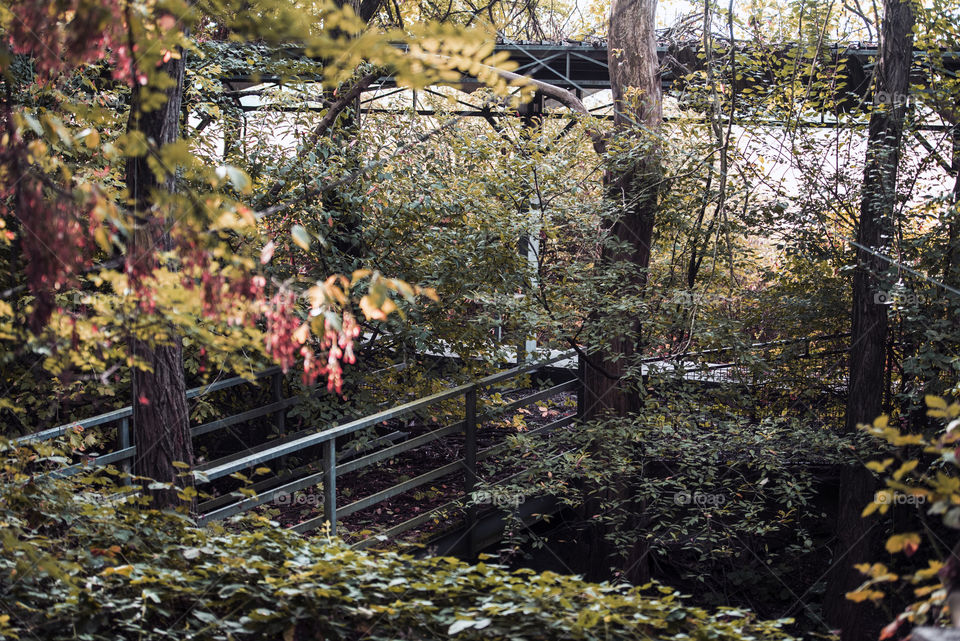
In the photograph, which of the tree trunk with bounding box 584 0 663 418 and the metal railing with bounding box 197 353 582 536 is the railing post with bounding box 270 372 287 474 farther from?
the tree trunk with bounding box 584 0 663 418

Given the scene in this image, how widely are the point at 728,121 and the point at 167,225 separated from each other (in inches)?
189

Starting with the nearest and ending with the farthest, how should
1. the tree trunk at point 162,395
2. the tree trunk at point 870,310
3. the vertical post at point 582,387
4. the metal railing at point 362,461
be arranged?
1. the tree trunk at point 162,395
2. the metal railing at point 362,461
3. the tree trunk at point 870,310
4. the vertical post at point 582,387

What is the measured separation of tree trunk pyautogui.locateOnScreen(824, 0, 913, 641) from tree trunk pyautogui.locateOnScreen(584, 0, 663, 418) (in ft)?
5.47

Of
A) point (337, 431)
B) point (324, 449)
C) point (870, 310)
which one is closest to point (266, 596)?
point (324, 449)

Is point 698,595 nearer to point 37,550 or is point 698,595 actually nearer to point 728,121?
point 728,121

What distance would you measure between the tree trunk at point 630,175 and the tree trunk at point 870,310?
1667 mm

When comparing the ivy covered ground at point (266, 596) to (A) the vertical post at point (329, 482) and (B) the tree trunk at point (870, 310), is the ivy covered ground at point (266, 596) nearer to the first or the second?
(A) the vertical post at point (329, 482)

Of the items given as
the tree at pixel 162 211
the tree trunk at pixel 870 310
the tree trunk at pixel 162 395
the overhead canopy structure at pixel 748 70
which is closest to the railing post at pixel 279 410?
the tree trunk at pixel 162 395

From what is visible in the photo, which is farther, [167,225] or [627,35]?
[627,35]

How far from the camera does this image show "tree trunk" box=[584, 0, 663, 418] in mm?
6703

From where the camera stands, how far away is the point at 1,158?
2.45 meters

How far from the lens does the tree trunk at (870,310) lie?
614 cm

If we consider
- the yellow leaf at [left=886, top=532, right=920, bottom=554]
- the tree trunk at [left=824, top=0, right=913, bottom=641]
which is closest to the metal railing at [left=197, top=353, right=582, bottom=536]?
the tree trunk at [left=824, top=0, right=913, bottom=641]

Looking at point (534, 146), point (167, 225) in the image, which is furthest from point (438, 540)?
point (167, 225)
